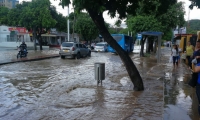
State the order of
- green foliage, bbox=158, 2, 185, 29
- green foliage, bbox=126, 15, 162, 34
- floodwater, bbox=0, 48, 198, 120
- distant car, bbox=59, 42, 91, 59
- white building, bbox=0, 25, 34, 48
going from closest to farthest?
floodwater, bbox=0, 48, 198, 120 → distant car, bbox=59, 42, 91, 59 → green foliage, bbox=126, 15, 162, 34 → green foliage, bbox=158, 2, 185, 29 → white building, bbox=0, 25, 34, 48

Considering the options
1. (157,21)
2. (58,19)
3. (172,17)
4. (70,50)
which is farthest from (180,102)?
(58,19)

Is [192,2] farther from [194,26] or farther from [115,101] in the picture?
[194,26]

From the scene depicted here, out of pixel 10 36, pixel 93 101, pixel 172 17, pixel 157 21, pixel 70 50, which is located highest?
pixel 172 17

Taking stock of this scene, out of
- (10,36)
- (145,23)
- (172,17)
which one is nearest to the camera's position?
(145,23)

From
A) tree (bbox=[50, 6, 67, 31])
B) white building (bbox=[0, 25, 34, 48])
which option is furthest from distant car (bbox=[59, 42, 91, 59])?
white building (bbox=[0, 25, 34, 48])

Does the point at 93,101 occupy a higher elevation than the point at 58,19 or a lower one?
lower

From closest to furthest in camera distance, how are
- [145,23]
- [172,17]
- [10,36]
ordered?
[145,23] < [172,17] < [10,36]

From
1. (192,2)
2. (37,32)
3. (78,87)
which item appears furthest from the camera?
(37,32)

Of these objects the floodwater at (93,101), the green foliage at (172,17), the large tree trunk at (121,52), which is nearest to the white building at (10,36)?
the green foliage at (172,17)

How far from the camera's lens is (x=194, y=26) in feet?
243

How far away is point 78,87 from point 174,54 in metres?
8.61

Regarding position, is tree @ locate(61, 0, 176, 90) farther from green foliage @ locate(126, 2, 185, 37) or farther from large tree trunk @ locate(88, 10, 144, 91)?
green foliage @ locate(126, 2, 185, 37)

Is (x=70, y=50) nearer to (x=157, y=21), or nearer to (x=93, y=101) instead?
(x=157, y=21)

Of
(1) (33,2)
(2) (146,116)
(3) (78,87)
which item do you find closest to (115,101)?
(2) (146,116)
